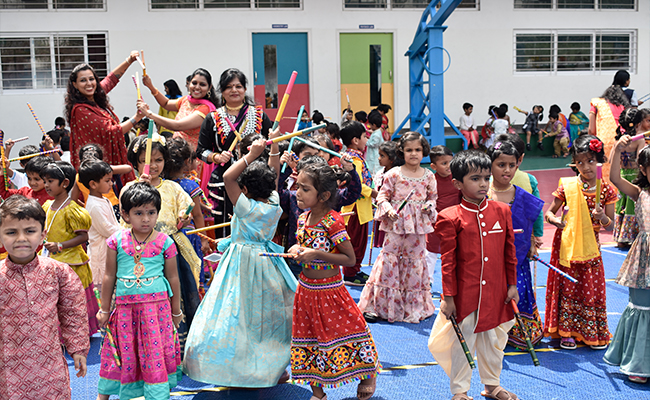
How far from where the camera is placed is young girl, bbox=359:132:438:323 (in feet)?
14.2

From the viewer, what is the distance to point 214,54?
1316 centimetres

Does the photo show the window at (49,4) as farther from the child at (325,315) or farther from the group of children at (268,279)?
the child at (325,315)

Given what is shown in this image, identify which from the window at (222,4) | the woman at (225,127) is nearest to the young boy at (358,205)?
the woman at (225,127)

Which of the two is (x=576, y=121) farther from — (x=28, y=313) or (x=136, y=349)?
(x=28, y=313)

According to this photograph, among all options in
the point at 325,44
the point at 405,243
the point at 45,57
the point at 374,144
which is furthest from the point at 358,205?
the point at 45,57

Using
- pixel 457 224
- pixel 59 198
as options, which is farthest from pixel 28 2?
pixel 457 224

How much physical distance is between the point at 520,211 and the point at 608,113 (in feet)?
12.1

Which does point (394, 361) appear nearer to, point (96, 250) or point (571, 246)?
point (571, 246)

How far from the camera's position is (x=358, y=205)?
205 inches

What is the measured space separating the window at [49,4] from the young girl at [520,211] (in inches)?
456

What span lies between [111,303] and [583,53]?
15.3 m

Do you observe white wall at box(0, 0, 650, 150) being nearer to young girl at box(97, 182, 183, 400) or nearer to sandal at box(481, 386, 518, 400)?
young girl at box(97, 182, 183, 400)

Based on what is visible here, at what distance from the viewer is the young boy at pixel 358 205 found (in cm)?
496

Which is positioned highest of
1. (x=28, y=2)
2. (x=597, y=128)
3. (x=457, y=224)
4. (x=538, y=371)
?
(x=28, y=2)
